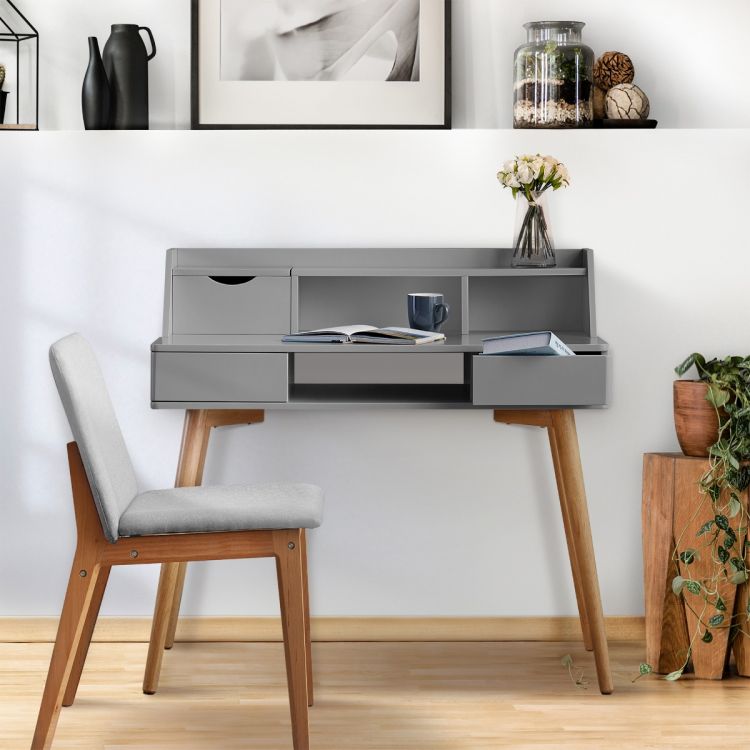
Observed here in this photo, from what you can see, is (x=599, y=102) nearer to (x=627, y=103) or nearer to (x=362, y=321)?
(x=627, y=103)

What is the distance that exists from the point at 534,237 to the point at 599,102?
449 mm

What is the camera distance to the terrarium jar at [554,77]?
2566mm

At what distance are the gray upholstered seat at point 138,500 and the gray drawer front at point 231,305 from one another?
0.51m

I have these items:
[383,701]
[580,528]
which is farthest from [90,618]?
[580,528]

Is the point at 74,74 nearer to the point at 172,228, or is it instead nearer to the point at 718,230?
the point at 172,228

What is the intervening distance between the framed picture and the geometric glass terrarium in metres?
0.43

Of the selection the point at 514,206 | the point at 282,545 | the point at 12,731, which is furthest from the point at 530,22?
the point at 12,731

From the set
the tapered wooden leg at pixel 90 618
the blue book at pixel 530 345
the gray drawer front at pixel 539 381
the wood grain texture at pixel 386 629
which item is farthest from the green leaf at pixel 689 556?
the tapered wooden leg at pixel 90 618

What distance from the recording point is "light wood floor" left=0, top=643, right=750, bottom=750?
2080 mm

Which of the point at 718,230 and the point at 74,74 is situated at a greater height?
the point at 74,74

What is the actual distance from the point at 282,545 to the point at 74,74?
4.88 ft

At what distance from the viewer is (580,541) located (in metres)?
2.35

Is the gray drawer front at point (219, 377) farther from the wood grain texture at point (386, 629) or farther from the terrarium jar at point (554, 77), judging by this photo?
the terrarium jar at point (554, 77)

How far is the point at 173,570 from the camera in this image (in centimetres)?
235
